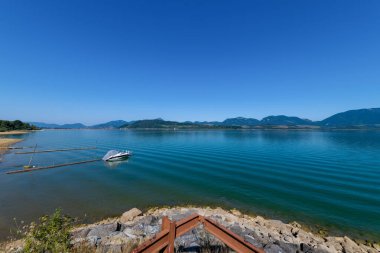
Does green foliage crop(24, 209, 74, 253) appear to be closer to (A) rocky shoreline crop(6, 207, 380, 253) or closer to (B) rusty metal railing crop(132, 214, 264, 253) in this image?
(A) rocky shoreline crop(6, 207, 380, 253)

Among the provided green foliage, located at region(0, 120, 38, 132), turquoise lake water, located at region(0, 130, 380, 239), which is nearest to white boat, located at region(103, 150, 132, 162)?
turquoise lake water, located at region(0, 130, 380, 239)

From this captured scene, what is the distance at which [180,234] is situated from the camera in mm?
→ 5309

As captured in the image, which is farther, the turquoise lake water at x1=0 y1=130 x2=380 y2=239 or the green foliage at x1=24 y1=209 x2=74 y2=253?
the turquoise lake water at x1=0 y1=130 x2=380 y2=239

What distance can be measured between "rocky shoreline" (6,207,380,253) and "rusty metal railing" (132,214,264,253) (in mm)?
2806

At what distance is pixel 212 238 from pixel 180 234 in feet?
17.5

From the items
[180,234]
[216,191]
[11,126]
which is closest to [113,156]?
[216,191]

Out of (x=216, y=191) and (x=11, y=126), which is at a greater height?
(x=11, y=126)

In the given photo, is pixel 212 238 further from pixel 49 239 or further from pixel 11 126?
pixel 11 126

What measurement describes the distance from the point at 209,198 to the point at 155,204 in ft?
20.4

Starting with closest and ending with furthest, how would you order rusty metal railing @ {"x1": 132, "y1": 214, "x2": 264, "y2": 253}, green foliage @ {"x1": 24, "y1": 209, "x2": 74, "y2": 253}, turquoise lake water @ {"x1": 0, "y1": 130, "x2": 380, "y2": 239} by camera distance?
rusty metal railing @ {"x1": 132, "y1": 214, "x2": 264, "y2": 253} < green foliage @ {"x1": 24, "y1": 209, "x2": 74, "y2": 253} < turquoise lake water @ {"x1": 0, "y1": 130, "x2": 380, "y2": 239}

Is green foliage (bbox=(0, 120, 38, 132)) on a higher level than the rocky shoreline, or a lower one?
higher

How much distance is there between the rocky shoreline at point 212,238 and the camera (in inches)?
357

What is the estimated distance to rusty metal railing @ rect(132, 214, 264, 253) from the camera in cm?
458

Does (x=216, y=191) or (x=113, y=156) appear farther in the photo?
(x=113, y=156)
